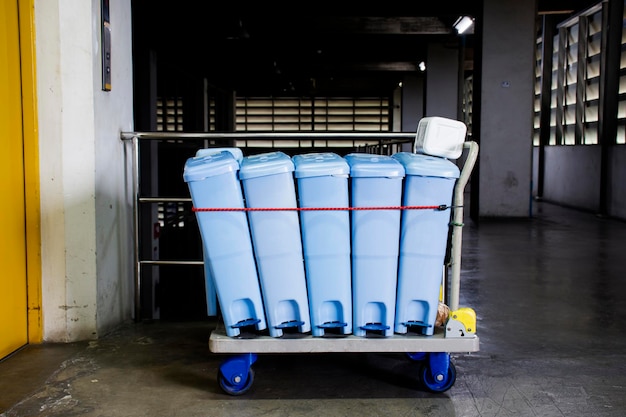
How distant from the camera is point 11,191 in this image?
3.42 m

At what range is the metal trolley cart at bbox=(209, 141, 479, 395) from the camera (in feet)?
9.39

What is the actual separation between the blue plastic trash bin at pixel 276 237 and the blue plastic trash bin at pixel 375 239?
250 mm

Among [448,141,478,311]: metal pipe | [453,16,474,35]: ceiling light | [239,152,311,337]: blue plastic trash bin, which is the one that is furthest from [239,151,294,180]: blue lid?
[453,16,474,35]: ceiling light

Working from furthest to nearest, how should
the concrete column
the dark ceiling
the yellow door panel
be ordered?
1. the concrete column
2. the dark ceiling
3. the yellow door panel

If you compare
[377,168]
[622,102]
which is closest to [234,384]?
[377,168]

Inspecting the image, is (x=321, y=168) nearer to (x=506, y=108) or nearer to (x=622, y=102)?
(x=506, y=108)

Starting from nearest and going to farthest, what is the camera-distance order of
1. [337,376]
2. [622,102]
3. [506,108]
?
[337,376] < [506,108] < [622,102]

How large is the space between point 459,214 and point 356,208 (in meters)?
0.51

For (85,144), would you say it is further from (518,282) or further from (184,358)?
(518,282)

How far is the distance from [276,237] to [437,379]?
3.26 feet

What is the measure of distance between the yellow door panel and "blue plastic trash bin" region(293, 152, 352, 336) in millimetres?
1611

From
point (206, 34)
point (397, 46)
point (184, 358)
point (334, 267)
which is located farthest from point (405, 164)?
point (397, 46)

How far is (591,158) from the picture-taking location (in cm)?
1257

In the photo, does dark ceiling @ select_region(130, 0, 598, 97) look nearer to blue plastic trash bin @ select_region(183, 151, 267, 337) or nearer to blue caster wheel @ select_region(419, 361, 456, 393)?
blue plastic trash bin @ select_region(183, 151, 267, 337)
